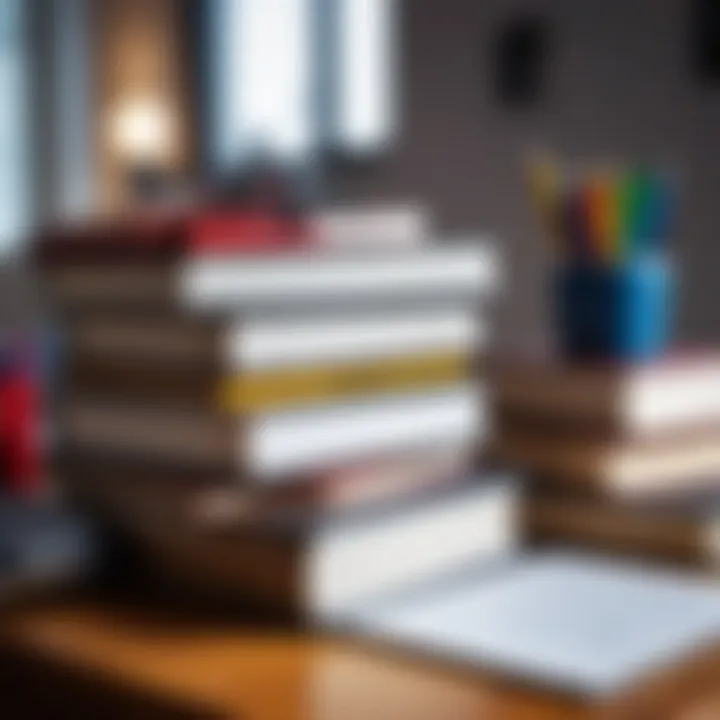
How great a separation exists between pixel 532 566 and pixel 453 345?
0.13m

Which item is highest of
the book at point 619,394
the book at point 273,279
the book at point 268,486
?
the book at point 273,279

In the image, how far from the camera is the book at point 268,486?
0.60 metres

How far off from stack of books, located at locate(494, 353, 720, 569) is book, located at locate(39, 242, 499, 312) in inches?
3.0

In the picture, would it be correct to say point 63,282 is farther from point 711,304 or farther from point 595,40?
point 595,40

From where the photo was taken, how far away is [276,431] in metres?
0.62

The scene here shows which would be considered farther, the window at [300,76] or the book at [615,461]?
the window at [300,76]

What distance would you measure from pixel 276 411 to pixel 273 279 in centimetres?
6

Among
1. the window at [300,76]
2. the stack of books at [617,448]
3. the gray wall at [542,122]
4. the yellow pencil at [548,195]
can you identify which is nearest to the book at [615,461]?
the stack of books at [617,448]

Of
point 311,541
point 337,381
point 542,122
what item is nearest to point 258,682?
point 311,541

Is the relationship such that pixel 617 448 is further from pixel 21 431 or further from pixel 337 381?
pixel 21 431

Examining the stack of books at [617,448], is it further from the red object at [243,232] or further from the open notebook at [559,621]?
the red object at [243,232]

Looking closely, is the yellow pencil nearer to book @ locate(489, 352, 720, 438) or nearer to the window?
book @ locate(489, 352, 720, 438)

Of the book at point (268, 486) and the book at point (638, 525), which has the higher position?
the book at point (268, 486)

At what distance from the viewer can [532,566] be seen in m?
0.65
